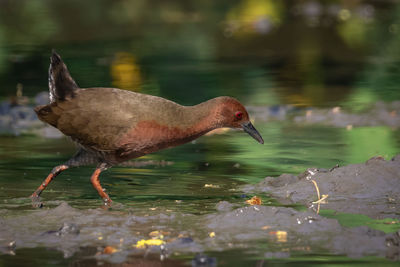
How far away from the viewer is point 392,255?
636 cm

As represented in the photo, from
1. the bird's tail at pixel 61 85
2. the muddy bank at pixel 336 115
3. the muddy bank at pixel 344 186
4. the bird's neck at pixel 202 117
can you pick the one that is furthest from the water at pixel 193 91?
the bird's tail at pixel 61 85

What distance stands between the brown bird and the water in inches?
14.6

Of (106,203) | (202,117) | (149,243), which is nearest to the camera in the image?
(149,243)

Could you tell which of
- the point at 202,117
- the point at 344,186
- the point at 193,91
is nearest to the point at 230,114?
the point at 202,117

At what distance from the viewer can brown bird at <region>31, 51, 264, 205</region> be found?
8.20 meters

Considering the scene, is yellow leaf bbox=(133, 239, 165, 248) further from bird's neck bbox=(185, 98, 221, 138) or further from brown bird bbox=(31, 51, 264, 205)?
bird's neck bbox=(185, 98, 221, 138)

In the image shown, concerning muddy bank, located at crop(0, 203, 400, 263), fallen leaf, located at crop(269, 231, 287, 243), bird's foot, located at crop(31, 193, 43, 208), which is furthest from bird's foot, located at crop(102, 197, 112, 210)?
fallen leaf, located at crop(269, 231, 287, 243)

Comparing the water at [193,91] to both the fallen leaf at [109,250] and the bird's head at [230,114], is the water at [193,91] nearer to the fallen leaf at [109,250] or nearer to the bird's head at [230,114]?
the fallen leaf at [109,250]

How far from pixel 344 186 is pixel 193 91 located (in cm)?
538

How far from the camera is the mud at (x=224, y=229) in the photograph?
6.50 meters

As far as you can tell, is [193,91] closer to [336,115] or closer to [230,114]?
[336,115]

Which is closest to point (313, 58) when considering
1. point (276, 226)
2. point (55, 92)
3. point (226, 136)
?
point (226, 136)

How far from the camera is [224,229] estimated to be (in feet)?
23.3

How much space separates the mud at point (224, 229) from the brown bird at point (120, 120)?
24.2 inches
